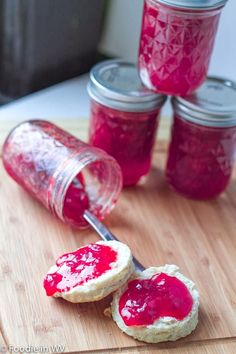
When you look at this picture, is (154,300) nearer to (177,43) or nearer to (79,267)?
(79,267)

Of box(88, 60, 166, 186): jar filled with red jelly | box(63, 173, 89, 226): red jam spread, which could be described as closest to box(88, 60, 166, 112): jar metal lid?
box(88, 60, 166, 186): jar filled with red jelly

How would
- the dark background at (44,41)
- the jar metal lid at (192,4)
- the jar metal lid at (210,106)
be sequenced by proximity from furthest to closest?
1. the dark background at (44,41)
2. the jar metal lid at (210,106)
3. the jar metal lid at (192,4)

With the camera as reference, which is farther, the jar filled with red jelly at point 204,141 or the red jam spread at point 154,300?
the jar filled with red jelly at point 204,141

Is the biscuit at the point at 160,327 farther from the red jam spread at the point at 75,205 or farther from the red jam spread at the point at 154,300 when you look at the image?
the red jam spread at the point at 75,205

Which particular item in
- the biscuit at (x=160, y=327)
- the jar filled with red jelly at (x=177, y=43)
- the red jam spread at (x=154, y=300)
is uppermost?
the jar filled with red jelly at (x=177, y=43)

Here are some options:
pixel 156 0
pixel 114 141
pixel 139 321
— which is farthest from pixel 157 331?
pixel 156 0

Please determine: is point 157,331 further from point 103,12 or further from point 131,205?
point 103,12

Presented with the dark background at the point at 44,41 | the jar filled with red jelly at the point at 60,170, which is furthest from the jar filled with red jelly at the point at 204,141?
the dark background at the point at 44,41

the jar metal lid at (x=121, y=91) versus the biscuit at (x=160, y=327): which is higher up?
the jar metal lid at (x=121, y=91)
